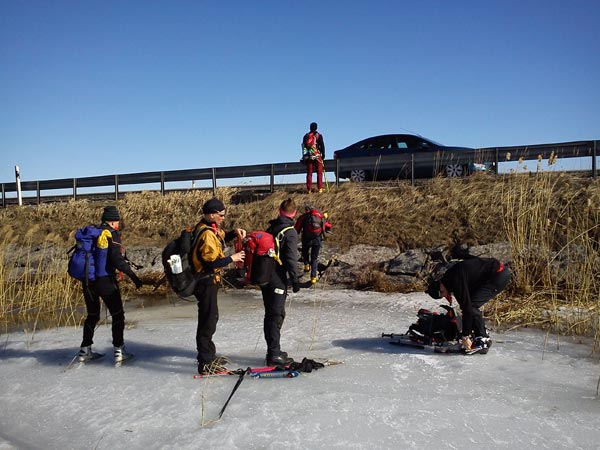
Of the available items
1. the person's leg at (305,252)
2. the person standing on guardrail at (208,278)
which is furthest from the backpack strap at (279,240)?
the person's leg at (305,252)

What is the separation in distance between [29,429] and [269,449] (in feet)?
7.39

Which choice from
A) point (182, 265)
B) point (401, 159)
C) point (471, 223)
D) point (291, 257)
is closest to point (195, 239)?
point (182, 265)

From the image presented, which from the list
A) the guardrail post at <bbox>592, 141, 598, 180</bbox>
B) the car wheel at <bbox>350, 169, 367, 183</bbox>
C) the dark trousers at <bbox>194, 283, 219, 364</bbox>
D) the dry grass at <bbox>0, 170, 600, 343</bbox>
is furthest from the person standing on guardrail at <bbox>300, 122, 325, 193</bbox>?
the dark trousers at <bbox>194, 283, 219, 364</bbox>

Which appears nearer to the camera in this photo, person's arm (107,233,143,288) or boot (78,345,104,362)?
person's arm (107,233,143,288)

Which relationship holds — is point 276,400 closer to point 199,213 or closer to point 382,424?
point 382,424

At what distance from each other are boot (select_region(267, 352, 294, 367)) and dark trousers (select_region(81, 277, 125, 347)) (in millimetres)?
1909

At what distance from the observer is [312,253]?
36.1ft

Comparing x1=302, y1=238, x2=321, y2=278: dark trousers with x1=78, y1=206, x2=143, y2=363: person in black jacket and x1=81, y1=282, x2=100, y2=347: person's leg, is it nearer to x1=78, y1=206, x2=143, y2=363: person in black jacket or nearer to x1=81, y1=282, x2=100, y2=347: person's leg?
x1=78, y1=206, x2=143, y2=363: person in black jacket

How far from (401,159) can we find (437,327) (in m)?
9.27

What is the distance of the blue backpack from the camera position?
5.95 m

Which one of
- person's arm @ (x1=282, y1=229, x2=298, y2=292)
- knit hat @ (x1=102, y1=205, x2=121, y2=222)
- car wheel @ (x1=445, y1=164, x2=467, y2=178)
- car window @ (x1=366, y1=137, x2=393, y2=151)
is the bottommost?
person's arm @ (x1=282, y1=229, x2=298, y2=292)

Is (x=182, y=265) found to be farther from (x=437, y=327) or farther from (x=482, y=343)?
(x=482, y=343)

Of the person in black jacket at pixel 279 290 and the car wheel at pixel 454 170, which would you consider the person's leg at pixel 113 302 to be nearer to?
the person in black jacket at pixel 279 290

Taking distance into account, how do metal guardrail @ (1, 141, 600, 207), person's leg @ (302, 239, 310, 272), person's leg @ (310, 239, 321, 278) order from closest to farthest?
person's leg @ (310, 239, 321, 278) → person's leg @ (302, 239, 310, 272) → metal guardrail @ (1, 141, 600, 207)
